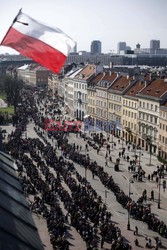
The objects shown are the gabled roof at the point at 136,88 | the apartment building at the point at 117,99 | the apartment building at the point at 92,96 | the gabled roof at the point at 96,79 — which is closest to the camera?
the gabled roof at the point at 136,88

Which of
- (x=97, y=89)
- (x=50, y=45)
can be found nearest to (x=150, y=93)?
(x=97, y=89)

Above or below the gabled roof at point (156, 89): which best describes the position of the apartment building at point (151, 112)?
below

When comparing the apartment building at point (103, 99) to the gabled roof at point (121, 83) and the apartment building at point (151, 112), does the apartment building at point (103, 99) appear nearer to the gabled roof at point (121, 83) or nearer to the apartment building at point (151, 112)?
Answer: the gabled roof at point (121, 83)

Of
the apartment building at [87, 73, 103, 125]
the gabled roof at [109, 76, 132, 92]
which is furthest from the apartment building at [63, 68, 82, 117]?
the gabled roof at [109, 76, 132, 92]

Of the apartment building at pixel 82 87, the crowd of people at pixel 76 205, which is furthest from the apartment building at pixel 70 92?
the crowd of people at pixel 76 205

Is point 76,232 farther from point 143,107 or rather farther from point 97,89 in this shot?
point 97,89

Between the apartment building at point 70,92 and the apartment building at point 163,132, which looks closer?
the apartment building at point 163,132

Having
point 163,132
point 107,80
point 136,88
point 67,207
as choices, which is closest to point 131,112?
point 136,88
